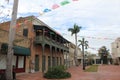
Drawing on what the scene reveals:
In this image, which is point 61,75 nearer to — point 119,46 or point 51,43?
point 51,43

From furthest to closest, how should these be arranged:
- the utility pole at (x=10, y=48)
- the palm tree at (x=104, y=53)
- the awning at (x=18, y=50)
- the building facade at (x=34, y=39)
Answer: the palm tree at (x=104, y=53)
the building facade at (x=34, y=39)
the awning at (x=18, y=50)
the utility pole at (x=10, y=48)

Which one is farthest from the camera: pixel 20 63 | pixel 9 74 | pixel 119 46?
pixel 119 46

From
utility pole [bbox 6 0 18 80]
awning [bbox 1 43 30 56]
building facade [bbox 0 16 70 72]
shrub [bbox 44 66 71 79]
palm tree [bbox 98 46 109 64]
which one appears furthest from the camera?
palm tree [bbox 98 46 109 64]

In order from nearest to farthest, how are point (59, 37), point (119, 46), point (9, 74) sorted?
point (9, 74) < point (59, 37) < point (119, 46)

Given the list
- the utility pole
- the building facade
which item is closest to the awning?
the building facade

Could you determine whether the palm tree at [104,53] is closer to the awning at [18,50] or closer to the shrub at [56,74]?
the awning at [18,50]

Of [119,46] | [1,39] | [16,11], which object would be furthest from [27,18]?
[119,46]

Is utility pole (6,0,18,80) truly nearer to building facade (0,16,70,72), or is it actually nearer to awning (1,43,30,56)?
awning (1,43,30,56)

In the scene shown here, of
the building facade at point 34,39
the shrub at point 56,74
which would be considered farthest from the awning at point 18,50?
the shrub at point 56,74

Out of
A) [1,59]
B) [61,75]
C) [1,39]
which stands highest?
[1,39]

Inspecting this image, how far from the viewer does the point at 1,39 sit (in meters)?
19.2

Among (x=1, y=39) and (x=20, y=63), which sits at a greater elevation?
(x=1, y=39)

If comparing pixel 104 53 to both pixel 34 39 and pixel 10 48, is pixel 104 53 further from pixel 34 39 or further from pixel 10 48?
pixel 10 48

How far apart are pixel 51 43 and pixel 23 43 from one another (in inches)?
254
